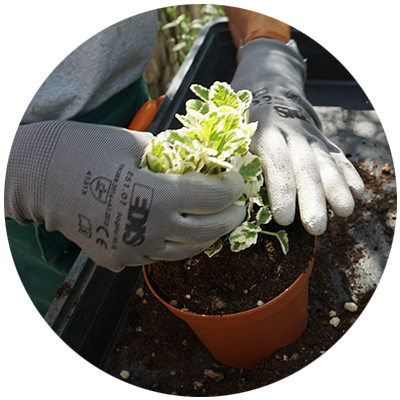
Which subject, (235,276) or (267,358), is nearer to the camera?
(235,276)

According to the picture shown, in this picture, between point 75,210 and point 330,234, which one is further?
point 330,234

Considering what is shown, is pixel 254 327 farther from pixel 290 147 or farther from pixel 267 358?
pixel 290 147

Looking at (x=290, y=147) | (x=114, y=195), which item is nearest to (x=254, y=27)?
(x=290, y=147)

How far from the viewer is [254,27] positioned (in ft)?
4.85

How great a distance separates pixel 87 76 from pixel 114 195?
1.51ft

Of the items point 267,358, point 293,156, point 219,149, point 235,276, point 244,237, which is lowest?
point 267,358

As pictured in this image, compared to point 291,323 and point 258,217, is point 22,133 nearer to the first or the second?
point 258,217

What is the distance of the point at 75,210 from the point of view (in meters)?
0.91

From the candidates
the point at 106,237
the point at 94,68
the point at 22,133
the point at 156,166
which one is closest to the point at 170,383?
the point at 106,237

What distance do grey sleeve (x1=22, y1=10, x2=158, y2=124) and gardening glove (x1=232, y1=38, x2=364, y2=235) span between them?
0.39 m

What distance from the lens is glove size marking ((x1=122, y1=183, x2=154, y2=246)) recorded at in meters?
0.87

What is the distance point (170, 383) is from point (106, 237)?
503 mm

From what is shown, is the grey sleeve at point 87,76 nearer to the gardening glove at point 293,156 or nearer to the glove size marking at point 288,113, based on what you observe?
the gardening glove at point 293,156

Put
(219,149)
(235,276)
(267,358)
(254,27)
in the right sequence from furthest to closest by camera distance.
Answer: (254,27) → (267,358) → (235,276) → (219,149)
